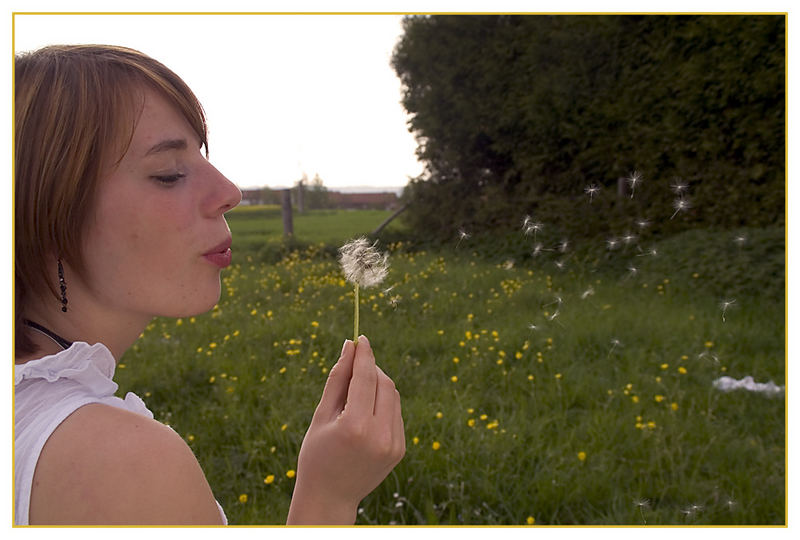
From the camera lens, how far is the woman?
681 mm

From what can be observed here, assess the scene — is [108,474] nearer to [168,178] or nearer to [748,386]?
[168,178]

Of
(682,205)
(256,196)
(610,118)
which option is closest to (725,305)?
(682,205)

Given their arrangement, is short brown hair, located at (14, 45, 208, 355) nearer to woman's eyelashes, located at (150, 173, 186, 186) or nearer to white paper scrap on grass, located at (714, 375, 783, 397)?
woman's eyelashes, located at (150, 173, 186, 186)

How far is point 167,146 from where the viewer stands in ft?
2.73

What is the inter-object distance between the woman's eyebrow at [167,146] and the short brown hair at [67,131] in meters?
0.04

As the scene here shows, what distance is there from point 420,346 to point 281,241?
4.34 ft

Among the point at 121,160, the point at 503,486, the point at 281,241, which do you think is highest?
the point at 121,160

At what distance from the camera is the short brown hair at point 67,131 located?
776 mm

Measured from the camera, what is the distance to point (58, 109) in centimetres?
78

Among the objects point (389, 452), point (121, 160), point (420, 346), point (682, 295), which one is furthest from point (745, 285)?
point (121, 160)

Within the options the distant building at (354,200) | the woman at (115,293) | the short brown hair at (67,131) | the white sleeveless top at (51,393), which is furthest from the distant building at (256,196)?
the white sleeveless top at (51,393)

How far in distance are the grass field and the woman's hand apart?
16.2 inches

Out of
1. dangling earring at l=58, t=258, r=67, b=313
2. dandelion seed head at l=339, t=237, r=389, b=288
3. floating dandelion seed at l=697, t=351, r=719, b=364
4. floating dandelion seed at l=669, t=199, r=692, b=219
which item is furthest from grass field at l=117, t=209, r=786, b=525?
dangling earring at l=58, t=258, r=67, b=313

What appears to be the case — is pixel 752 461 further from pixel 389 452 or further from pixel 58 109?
pixel 58 109
